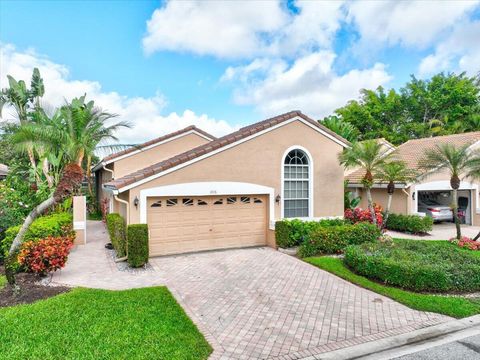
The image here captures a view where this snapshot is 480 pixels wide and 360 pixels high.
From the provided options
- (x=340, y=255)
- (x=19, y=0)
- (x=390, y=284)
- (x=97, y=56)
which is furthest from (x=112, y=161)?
(x=390, y=284)

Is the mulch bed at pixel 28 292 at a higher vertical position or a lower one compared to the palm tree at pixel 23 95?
lower

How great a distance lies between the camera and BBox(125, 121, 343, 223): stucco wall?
12570mm

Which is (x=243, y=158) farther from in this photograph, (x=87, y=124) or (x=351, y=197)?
(x=351, y=197)

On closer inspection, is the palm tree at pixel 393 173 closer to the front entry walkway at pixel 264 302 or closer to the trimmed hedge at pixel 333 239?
the trimmed hedge at pixel 333 239

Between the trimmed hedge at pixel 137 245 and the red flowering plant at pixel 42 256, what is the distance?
202 cm

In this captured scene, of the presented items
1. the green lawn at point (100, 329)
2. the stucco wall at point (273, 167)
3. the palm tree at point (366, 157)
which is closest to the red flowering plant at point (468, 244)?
the palm tree at point (366, 157)

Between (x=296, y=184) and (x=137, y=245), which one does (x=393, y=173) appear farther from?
(x=137, y=245)

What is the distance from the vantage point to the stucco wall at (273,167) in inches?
495

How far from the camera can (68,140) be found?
9.38m

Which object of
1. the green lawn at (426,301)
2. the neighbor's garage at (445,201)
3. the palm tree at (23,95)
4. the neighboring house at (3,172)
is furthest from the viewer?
the neighboring house at (3,172)

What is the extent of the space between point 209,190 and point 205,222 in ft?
4.61

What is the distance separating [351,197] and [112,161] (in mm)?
15760

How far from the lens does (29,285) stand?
8836mm

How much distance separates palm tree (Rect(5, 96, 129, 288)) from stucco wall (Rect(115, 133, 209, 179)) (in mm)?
8190
